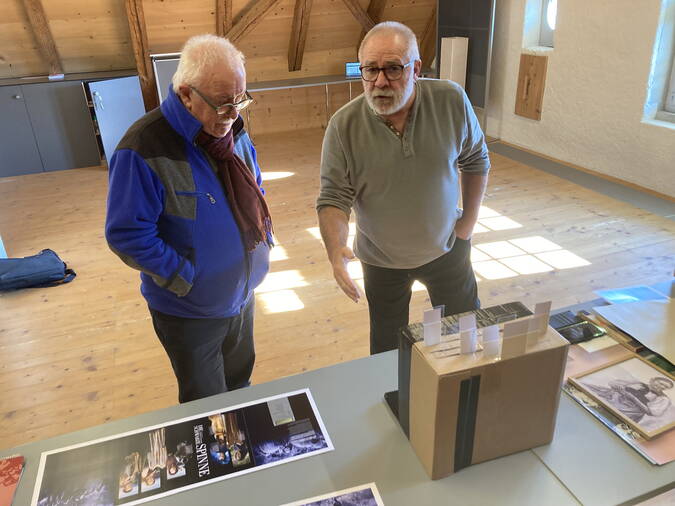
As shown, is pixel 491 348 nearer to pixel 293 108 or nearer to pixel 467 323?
pixel 467 323

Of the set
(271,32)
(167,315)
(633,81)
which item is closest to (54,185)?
(271,32)

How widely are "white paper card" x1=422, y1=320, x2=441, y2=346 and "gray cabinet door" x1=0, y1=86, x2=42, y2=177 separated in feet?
18.9

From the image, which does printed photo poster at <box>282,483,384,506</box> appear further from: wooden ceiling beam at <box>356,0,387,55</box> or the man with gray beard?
wooden ceiling beam at <box>356,0,387,55</box>

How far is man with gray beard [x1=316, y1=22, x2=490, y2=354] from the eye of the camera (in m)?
1.64

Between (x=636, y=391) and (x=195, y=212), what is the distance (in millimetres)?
1239

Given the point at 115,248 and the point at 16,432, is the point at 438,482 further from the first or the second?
the point at 16,432

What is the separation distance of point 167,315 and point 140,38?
4.84 m

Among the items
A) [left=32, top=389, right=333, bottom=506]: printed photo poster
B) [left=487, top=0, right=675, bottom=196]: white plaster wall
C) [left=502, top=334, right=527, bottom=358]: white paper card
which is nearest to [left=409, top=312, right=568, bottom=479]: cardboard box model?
[left=502, top=334, right=527, bottom=358]: white paper card

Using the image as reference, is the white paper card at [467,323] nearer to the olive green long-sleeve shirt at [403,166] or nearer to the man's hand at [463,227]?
the olive green long-sleeve shirt at [403,166]

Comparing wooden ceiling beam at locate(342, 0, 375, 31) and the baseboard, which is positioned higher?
wooden ceiling beam at locate(342, 0, 375, 31)

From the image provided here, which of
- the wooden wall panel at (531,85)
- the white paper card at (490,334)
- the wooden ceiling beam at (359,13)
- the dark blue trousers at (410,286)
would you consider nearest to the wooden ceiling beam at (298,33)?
the wooden ceiling beam at (359,13)

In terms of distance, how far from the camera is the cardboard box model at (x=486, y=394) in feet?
3.44

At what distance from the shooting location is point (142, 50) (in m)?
5.77

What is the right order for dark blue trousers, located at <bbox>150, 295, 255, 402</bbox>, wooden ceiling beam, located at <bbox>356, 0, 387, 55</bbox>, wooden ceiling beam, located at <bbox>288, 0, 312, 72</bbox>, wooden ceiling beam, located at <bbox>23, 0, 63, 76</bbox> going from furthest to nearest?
wooden ceiling beam, located at <bbox>356, 0, 387, 55</bbox>, wooden ceiling beam, located at <bbox>288, 0, 312, 72</bbox>, wooden ceiling beam, located at <bbox>23, 0, 63, 76</bbox>, dark blue trousers, located at <bbox>150, 295, 255, 402</bbox>
